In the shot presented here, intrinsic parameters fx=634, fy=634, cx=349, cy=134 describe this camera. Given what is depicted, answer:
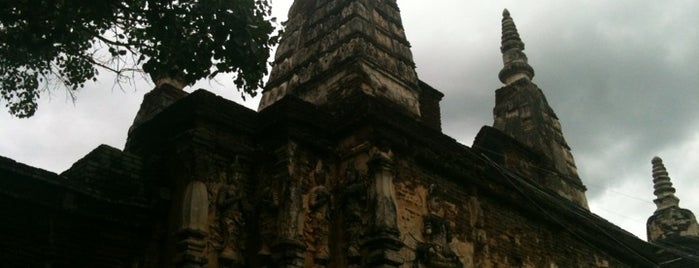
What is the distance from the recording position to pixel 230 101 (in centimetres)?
793

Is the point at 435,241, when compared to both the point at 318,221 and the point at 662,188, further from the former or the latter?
the point at 662,188

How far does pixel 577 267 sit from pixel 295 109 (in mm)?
6277

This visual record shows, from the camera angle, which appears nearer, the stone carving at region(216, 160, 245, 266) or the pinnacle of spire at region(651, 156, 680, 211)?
the stone carving at region(216, 160, 245, 266)

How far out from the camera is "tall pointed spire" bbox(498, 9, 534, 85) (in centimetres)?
1672

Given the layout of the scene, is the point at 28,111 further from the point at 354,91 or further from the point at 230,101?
the point at 354,91

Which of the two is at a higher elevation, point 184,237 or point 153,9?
point 153,9

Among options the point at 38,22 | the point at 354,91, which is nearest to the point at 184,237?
the point at 38,22

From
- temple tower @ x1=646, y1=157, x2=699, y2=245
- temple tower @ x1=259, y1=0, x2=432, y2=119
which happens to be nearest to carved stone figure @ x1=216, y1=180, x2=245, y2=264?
temple tower @ x1=259, y1=0, x2=432, y2=119

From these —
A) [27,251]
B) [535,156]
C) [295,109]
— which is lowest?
[27,251]

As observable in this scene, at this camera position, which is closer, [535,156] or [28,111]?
[28,111]

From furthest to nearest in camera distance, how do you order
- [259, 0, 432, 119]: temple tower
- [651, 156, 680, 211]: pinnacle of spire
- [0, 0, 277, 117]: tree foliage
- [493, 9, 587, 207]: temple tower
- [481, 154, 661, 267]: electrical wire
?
[651, 156, 680, 211]: pinnacle of spire < [493, 9, 587, 207]: temple tower < [481, 154, 661, 267]: electrical wire < [259, 0, 432, 119]: temple tower < [0, 0, 277, 117]: tree foliage

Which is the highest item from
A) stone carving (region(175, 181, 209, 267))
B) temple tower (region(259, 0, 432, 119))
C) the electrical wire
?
temple tower (region(259, 0, 432, 119))

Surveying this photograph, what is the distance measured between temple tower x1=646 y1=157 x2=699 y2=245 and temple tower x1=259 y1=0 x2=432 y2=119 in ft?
34.3

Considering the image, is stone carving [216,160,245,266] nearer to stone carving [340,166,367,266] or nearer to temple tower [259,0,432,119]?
stone carving [340,166,367,266]
